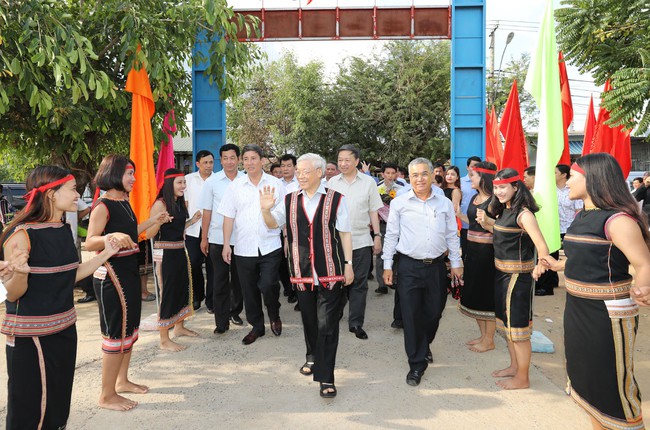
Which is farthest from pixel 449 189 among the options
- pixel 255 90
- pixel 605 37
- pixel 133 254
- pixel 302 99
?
pixel 255 90

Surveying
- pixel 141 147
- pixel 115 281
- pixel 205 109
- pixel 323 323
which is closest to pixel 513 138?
pixel 323 323

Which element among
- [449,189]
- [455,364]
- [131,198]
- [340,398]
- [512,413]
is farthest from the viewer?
[449,189]

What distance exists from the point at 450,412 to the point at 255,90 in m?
28.5

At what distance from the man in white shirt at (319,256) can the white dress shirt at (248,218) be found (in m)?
1.03

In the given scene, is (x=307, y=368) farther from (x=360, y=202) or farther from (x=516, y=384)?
(x=360, y=202)

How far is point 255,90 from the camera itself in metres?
30.3

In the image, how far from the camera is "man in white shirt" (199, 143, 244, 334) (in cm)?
553

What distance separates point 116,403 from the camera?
12.2ft

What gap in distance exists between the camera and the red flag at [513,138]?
17.7 feet

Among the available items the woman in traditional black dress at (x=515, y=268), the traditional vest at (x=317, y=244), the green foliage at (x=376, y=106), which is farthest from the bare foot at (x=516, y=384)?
the green foliage at (x=376, y=106)

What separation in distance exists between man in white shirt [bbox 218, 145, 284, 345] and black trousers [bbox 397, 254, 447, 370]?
56.4 inches

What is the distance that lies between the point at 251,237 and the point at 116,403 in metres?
1.99

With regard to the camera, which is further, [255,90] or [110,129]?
[255,90]

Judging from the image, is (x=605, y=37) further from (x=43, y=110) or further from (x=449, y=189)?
(x=43, y=110)
